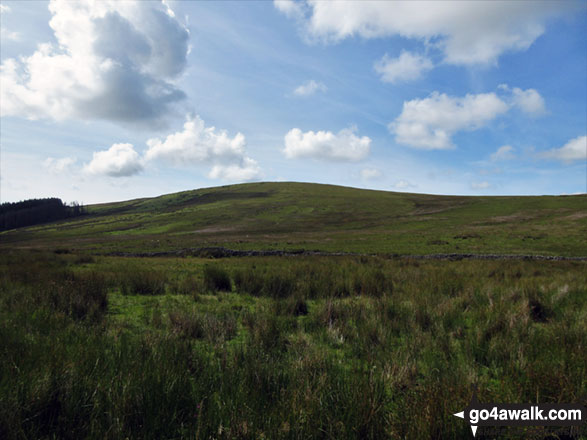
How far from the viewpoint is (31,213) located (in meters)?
134

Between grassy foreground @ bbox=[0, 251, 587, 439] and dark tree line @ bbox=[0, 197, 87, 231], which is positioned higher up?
dark tree line @ bbox=[0, 197, 87, 231]

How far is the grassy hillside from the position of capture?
36.1m

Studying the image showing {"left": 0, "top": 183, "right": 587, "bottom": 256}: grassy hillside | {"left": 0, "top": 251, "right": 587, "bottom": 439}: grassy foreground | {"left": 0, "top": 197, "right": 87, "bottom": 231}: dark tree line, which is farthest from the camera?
{"left": 0, "top": 197, "right": 87, "bottom": 231}: dark tree line

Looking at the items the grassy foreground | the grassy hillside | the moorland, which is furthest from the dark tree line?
the grassy foreground

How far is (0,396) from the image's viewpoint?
269 cm

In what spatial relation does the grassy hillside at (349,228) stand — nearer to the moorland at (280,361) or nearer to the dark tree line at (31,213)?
the moorland at (280,361)

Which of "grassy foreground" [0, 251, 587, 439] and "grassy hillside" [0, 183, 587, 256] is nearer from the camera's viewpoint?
"grassy foreground" [0, 251, 587, 439]

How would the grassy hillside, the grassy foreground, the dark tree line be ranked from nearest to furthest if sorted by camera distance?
the grassy foreground, the grassy hillside, the dark tree line

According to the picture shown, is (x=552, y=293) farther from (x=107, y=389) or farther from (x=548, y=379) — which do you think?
(x=107, y=389)

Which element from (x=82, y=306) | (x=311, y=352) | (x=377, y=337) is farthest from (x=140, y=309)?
(x=377, y=337)

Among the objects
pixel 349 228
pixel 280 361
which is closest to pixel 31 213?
pixel 349 228

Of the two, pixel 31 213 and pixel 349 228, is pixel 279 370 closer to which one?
pixel 349 228

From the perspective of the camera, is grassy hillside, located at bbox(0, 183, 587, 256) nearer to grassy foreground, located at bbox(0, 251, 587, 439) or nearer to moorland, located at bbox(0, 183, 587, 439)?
moorland, located at bbox(0, 183, 587, 439)

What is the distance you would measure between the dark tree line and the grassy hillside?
5542cm
